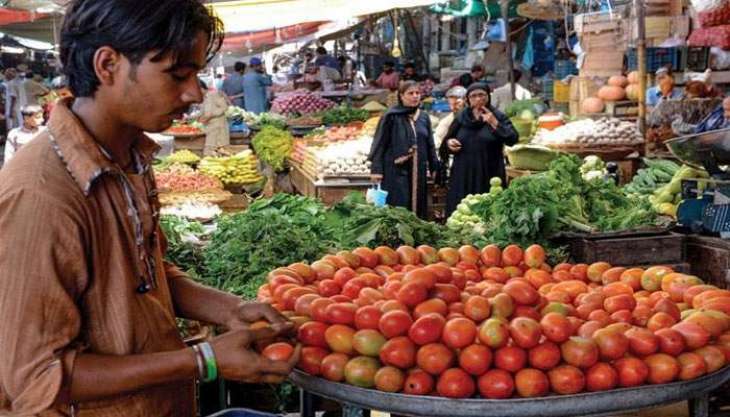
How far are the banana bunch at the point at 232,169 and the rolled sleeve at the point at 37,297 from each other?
30.1 feet

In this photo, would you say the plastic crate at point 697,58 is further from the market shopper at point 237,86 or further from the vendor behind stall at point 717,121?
the market shopper at point 237,86

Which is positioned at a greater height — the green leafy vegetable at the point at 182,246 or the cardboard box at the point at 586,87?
the cardboard box at the point at 586,87

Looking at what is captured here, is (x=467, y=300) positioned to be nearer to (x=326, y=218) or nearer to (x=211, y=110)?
(x=326, y=218)

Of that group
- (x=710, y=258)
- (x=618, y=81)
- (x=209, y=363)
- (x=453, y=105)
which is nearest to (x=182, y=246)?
(x=710, y=258)

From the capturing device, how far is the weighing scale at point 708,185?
4.67m

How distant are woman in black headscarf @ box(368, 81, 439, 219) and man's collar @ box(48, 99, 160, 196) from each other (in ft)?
21.2

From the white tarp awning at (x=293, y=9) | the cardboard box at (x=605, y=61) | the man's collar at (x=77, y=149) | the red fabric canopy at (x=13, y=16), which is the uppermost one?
the red fabric canopy at (x=13, y=16)

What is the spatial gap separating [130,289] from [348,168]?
7362mm

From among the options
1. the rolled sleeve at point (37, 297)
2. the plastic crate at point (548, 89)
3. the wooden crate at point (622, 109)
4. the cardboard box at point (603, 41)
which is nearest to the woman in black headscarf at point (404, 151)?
the wooden crate at point (622, 109)

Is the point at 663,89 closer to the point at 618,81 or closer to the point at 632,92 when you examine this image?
the point at 632,92

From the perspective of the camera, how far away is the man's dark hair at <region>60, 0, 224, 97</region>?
1.71 metres

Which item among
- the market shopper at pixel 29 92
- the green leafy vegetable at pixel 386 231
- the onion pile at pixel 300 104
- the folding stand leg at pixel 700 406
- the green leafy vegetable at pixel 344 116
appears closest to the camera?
the folding stand leg at pixel 700 406

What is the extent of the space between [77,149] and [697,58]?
10.5 meters

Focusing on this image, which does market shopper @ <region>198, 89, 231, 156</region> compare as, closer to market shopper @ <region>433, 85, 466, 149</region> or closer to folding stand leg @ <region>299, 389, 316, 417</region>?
market shopper @ <region>433, 85, 466, 149</region>
